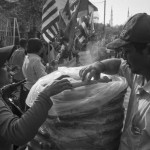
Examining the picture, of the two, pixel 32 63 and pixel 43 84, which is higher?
pixel 43 84

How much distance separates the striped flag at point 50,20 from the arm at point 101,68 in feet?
15.6

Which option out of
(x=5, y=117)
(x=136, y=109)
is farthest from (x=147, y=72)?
(x=5, y=117)

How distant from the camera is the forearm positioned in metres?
1.97

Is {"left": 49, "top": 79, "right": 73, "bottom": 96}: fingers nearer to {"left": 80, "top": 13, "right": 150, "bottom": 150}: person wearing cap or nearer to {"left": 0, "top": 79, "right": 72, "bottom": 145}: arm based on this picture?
{"left": 0, "top": 79, "right": 72, "bottom": 145}: arm

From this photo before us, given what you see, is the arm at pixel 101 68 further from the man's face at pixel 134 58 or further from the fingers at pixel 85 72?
the man's face at pixel 134 58

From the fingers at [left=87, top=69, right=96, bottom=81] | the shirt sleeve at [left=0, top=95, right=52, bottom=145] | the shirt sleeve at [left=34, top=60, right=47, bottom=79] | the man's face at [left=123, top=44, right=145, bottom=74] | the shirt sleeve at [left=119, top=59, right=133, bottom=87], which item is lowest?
the shirt sleeve at [left=34, top=60, right=47, bottom=79]

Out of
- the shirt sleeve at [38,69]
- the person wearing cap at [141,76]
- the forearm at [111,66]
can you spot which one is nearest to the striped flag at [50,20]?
the shirt sleeve at [38,69]

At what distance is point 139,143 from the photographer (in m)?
1.43

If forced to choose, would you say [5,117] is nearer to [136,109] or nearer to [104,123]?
[104,123]

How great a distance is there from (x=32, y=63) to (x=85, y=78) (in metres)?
3.17

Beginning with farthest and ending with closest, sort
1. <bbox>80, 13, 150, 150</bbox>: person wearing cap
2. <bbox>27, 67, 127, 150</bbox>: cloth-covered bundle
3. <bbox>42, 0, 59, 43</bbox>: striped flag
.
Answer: <bbox>42, 0, 59, 43</bbox>: striped flag < <bbox>27, 67, 127, 150</bbox>: cloth-covered bundle < <bbox>80, 13, 150, 150</bbox>: person wearing cap

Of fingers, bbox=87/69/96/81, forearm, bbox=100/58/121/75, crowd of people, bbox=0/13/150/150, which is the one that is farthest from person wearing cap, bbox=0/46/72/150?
forearm, bbox=100/58/121/75

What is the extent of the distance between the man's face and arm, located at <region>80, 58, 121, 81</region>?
264 mm

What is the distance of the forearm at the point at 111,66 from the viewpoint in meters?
1.97
